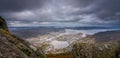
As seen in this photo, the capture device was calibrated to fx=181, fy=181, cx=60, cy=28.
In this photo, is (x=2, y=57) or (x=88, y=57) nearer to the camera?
(x=2, y=57)

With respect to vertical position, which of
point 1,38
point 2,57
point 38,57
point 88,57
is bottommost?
point 88,57

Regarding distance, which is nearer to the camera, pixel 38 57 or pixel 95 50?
pixel 38 57

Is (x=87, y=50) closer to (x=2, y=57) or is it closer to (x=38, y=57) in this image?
(x=38, y=57)

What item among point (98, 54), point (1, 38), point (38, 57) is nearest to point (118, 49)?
point (98, 54)

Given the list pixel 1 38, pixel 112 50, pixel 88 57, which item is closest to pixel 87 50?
pixel 88 57

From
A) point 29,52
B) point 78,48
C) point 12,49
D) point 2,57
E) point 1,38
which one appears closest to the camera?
point 2,57

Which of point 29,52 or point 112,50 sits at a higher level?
point 29,52

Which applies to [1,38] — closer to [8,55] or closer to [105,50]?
[8,55]

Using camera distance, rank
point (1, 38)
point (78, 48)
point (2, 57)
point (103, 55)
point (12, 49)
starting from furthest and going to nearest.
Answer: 1. point (78, 48)
2. point (103, 55)
3. point (1, 38)
4. point (12, 49)
5. point (2, 57)

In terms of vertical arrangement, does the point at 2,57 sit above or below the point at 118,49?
above
